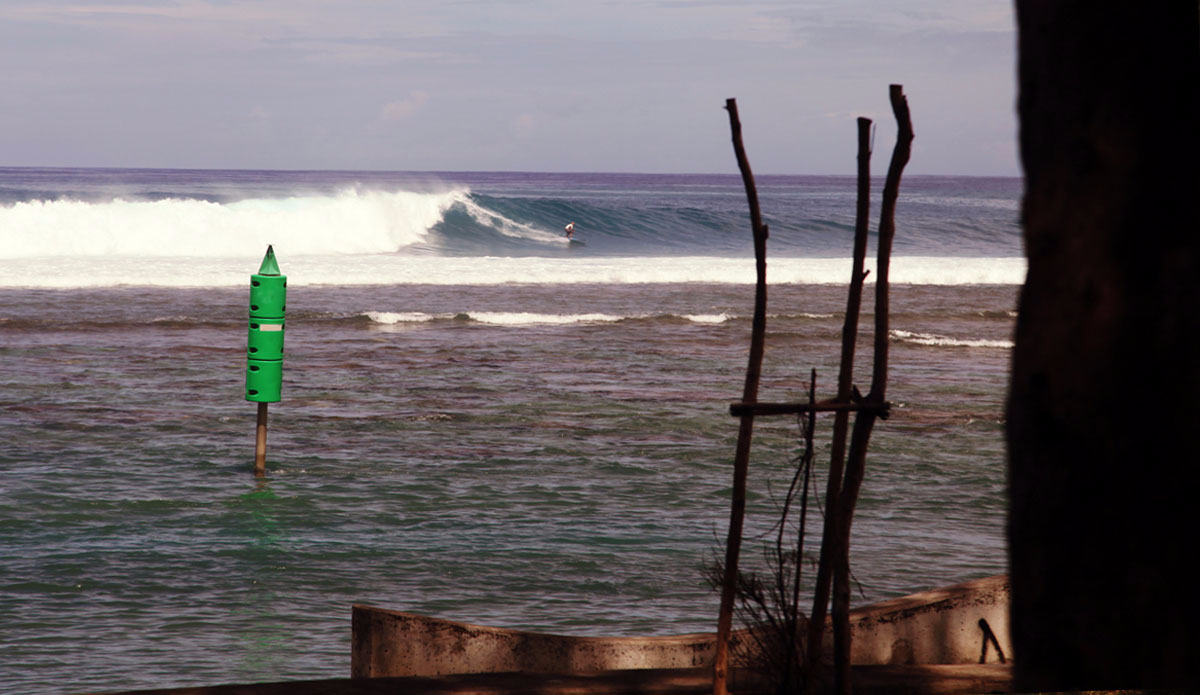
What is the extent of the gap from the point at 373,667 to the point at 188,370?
9722mm

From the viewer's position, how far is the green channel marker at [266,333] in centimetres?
767

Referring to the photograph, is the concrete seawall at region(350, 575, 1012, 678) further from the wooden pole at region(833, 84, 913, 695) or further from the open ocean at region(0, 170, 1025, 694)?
the wooden pole at region(833, 84, 913, 695)

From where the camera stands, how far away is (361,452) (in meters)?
9.39

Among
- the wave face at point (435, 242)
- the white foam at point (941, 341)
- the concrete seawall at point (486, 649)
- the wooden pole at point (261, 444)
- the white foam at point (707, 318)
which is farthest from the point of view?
the wave face at point (435, 242)

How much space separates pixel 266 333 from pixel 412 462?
5.66 feet

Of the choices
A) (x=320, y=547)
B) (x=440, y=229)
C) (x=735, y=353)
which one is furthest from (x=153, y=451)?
(x=440, y=229)

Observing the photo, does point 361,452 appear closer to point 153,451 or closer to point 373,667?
point 153,451

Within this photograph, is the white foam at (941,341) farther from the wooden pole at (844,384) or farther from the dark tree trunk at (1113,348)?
the dark tree trunk at (1113,348)

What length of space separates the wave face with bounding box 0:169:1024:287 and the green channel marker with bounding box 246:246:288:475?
613 inches

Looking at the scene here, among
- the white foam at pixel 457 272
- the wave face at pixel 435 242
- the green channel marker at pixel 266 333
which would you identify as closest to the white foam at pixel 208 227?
the wave face at pixel 435 242

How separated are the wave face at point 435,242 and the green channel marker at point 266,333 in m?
15.6

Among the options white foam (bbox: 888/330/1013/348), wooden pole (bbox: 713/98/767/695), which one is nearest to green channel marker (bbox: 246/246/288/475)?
wooden pole (bbox: 713/98/767/695)

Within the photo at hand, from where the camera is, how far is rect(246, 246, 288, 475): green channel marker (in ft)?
25.2

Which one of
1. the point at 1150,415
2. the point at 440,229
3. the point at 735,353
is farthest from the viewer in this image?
the point at 440,229
